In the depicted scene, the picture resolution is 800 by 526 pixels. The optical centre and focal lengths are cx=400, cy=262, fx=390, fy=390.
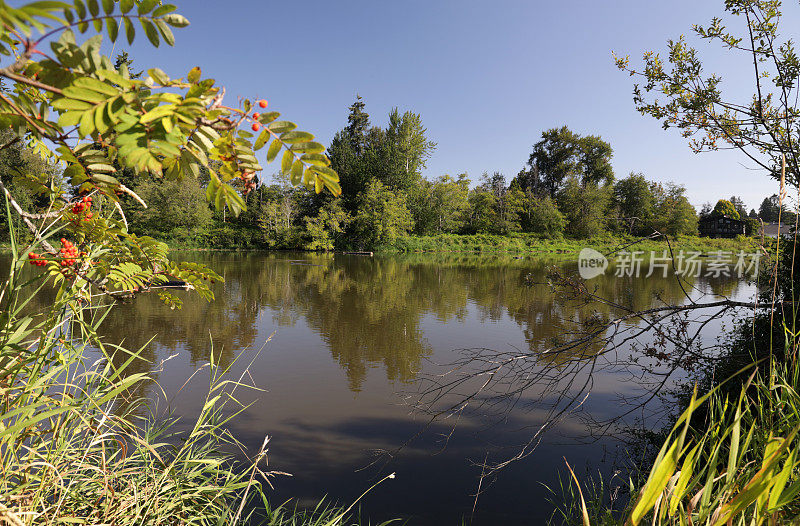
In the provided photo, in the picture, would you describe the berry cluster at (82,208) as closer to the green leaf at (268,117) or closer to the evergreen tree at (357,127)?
the green leaf at (268,117)

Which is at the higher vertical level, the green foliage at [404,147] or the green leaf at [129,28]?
the green foliage at [404,147]

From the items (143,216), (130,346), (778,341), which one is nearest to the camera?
(778,341)

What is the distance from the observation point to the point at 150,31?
101 cm

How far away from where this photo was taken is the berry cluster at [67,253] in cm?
161

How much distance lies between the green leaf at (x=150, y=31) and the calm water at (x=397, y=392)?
7.88 ft

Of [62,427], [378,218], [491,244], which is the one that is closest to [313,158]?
[62,427]

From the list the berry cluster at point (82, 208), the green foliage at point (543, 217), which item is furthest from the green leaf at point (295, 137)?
the green foliage at point (543, 217)

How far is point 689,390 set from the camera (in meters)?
4.24

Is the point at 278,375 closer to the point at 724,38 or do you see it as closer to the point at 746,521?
the point at 746,521

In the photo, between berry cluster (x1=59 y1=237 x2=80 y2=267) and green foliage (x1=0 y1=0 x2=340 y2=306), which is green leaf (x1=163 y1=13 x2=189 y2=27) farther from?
berry cluster (x1=59 y1=237 x2=80 y2=267)

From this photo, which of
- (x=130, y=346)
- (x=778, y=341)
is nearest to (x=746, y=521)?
(x=778, y=341)

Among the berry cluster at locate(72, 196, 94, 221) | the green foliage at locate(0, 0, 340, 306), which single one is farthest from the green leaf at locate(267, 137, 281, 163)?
the berry cluster at locate(72, 196, 94, 221)

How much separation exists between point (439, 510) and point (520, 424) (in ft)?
5.56

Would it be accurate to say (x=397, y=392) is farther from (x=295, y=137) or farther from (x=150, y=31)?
(x=150, y=31)
